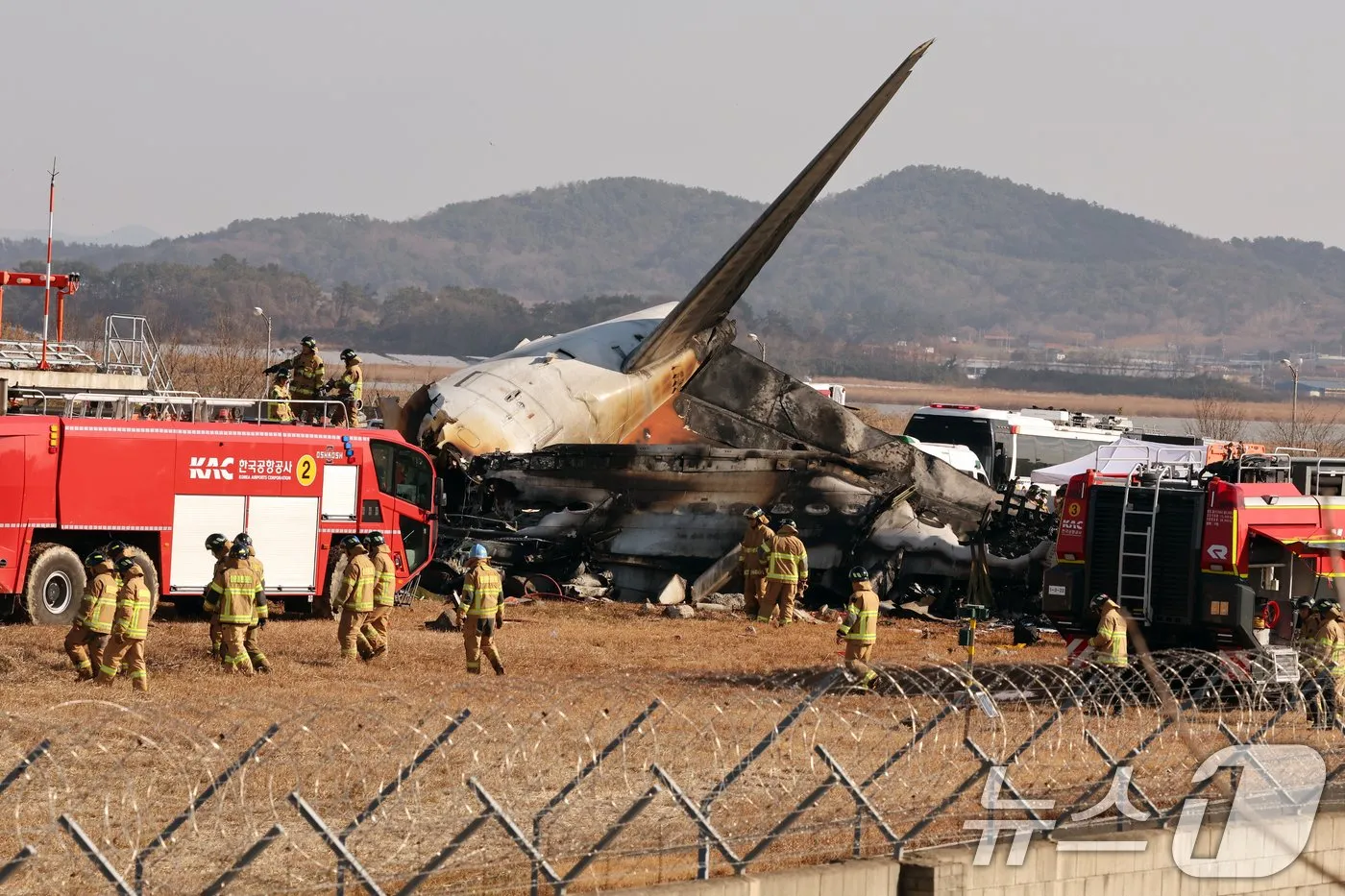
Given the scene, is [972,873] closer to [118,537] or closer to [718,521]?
[118,537]

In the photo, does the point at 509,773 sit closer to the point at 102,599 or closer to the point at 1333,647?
the point at 102,599

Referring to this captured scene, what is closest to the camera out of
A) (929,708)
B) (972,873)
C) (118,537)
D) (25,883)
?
(25,883)

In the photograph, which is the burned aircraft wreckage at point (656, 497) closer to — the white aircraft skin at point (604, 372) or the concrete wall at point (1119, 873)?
the white aircraft skin at point (604, 372)

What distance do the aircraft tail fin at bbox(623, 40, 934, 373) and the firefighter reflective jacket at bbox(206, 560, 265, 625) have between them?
19409 mm

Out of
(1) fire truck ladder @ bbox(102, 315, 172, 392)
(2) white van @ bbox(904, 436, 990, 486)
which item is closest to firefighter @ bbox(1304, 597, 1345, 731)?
(1) fire truck ladder @ bbox(102, 315, 172, 392)

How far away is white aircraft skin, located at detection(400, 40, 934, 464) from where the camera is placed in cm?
3641

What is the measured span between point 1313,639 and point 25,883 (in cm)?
1510

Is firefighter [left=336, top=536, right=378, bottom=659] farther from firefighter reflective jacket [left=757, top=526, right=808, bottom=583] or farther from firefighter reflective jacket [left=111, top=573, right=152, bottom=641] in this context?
firefighter reflective jacket [left=757, top=526, right=808, bottom=583]

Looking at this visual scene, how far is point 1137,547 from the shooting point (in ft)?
74.6

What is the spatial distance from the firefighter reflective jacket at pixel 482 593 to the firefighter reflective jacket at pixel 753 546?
1002 cm

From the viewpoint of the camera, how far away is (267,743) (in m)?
11.3

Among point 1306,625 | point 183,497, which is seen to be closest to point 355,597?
point 183,497

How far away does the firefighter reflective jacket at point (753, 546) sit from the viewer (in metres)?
32.5

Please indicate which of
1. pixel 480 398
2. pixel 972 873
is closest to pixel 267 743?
pixel 972 873
